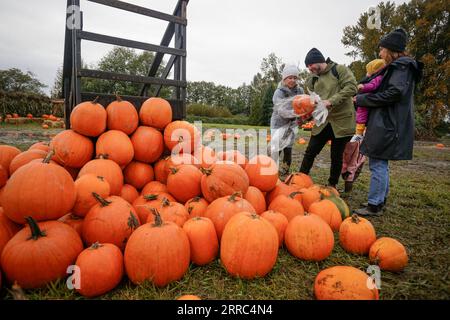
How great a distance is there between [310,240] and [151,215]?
121cm

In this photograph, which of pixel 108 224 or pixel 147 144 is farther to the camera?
pixel 147 144

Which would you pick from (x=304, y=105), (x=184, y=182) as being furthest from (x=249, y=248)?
(x=304, y=105)

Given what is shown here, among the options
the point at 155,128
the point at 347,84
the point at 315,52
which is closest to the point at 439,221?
the point at 347,84

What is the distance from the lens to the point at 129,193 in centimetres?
248

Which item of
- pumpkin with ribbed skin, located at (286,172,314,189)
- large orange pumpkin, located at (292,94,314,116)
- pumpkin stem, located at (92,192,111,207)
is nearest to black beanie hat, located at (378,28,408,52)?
large orange pumpkin, located at (292,94,314,116)

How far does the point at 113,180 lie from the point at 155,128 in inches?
31.2

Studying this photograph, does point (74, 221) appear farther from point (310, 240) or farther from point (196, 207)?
point (310, 240)

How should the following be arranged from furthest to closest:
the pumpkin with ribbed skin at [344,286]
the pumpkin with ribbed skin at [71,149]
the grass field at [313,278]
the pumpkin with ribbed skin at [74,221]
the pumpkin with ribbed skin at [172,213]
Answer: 1. the pumpkin with ribbed skin at [71,149]
2. the pumpkin with ribbed skin at [172,213]
3. the pumpkin with ribbed skin at [74,221]
4. the grass field at [313,278]
5. the pumpkin with ribbed skin at [344,286]

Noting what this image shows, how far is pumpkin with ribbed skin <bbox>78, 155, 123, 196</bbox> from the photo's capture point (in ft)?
7.32

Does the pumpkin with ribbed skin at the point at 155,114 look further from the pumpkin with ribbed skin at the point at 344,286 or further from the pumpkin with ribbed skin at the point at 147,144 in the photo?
the pumpkin with ribbed skin at the point at 344,286

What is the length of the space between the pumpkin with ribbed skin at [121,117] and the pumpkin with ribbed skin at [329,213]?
1.98m

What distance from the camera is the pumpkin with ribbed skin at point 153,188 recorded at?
253 cm

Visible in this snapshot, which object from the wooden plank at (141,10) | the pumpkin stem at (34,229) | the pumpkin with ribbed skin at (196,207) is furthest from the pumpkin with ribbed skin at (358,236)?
the wooden plank at (141,10)
